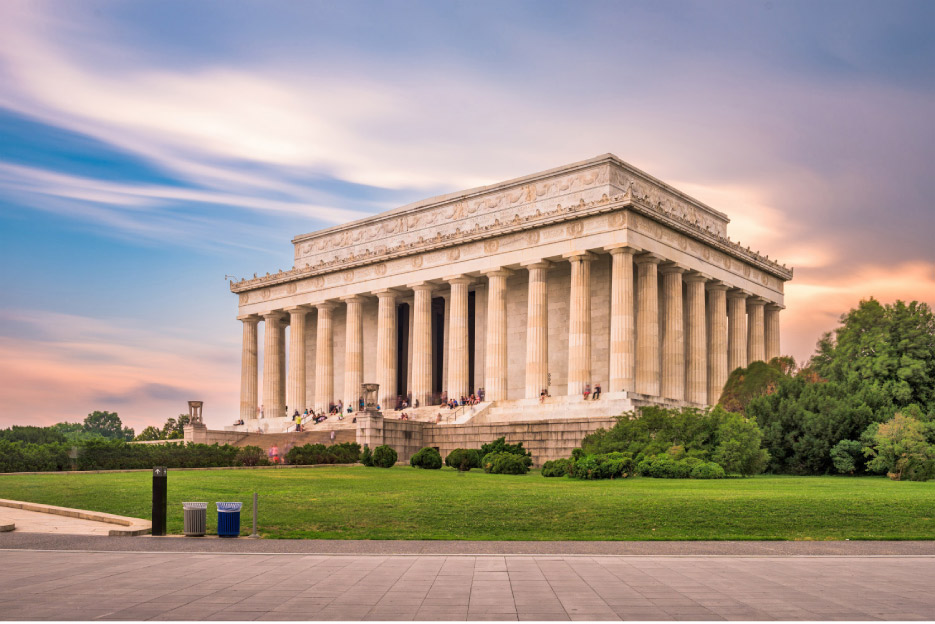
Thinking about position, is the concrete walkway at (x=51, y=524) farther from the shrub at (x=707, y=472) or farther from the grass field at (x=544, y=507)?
the shrub at (x=707, y=472)

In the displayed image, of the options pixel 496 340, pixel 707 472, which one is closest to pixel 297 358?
pixel 496 340

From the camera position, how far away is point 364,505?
1023 inches

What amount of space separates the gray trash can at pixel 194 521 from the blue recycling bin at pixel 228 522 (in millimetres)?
452

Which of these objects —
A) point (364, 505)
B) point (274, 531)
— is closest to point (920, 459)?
point (364, 505)

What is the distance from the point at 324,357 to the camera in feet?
256

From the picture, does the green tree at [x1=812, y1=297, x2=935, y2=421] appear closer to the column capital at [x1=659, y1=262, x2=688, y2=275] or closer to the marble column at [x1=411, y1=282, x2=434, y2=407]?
the column capital at [x1=659, y1=262, x2=688, y2=275]

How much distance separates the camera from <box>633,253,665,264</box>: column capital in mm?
60812

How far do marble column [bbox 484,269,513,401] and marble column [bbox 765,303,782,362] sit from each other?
23830 mm

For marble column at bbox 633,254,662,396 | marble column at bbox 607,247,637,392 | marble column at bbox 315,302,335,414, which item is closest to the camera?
marble column at bbox 607,247,637,392

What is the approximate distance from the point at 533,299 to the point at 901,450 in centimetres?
2951

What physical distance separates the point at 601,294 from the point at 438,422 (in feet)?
49.9

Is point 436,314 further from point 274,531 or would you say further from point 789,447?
point 274,531

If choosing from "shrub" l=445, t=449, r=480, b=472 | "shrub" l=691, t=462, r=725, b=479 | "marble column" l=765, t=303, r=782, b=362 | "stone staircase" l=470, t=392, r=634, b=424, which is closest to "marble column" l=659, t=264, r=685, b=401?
"stone staircase" l=470, t=392, r=634, b=424

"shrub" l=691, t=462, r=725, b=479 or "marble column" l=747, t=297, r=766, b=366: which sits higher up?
"marble column" l=747, t=297, r=766, b=366
